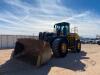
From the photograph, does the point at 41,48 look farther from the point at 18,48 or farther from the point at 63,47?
the point at 63,47

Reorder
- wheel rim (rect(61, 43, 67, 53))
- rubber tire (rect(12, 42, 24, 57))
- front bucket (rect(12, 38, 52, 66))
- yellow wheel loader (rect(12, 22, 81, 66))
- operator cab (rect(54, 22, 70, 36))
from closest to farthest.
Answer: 1. front bucket (rect(12, 38, 52, 66))
2. yellow wheel loader (rect(12, 22, 81, 66))
3. rubber tire (rect(12, 42, 24, 57))
4. wheel rim (rect(61, 43, 67, 53))
5. operator cab (rect(54, 22, 70, 36))

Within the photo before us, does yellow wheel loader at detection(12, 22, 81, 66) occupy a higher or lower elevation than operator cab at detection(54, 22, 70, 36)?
lower

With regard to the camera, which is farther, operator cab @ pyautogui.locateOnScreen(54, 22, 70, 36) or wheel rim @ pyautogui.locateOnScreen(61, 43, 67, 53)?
operator cab @ pyautogui.locateOnScreen(54, 22, 70, 36)

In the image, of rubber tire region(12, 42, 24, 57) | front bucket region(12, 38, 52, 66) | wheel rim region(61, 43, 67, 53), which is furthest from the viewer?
wheel rim region(61, 43, 67, 53)

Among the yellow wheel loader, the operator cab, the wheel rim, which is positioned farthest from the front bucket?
the operator cab

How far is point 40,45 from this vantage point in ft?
29.8

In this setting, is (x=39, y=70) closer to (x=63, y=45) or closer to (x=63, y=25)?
(x=63, y=45)

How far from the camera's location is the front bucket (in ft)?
28.7

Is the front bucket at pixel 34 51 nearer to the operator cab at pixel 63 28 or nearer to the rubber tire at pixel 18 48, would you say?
the rubber tire at pixel 18 48

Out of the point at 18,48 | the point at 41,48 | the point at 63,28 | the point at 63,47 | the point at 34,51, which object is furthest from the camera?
the point at 63,28

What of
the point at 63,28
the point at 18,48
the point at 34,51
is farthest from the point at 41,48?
the point at 63,28

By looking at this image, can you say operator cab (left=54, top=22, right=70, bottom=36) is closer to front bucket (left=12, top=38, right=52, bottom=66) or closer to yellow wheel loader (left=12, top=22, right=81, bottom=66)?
yellow wheel loader (left=12, top=22, right=81, bottom=66)

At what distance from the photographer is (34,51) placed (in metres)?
9.10

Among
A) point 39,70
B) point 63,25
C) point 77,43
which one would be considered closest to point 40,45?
point 39,70
